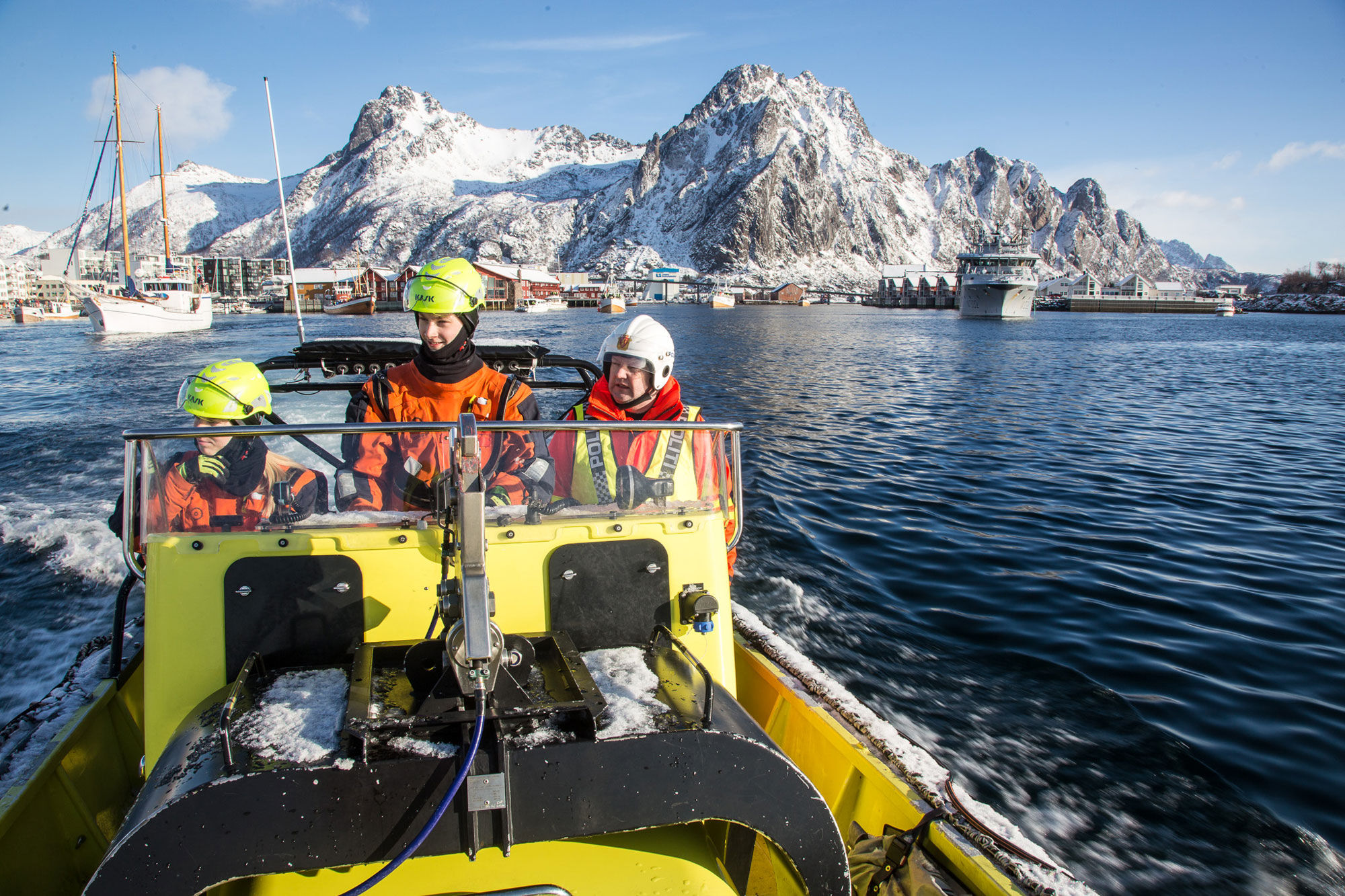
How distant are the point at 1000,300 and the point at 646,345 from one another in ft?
279

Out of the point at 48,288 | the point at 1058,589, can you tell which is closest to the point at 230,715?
the point at 1058,589

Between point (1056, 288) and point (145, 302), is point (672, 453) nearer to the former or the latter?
point (145, 302)

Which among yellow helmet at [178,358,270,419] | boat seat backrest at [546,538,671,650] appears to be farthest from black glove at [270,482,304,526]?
Result: yellow helmet at [178,358,270,419]

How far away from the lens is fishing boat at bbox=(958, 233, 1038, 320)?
260ft

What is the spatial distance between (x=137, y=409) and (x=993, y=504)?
17.2 m

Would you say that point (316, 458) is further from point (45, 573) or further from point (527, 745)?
point (45, 573)

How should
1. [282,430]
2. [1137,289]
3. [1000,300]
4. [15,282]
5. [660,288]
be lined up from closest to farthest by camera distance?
[282,430] < [1000,300] < [1137,289] < [15,282] < [660,288]

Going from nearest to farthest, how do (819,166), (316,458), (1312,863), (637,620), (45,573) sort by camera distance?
(637,620)
(316,458)
(1312,863)
(45,573)
(819,166)

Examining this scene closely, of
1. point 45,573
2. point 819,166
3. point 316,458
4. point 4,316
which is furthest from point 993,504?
point 819,166

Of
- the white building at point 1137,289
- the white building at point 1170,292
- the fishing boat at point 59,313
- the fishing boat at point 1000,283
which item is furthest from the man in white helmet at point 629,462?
the white building at point 1170,292

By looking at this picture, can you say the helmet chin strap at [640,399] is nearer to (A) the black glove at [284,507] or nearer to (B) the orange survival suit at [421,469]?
(B) the orange survival suit at [421,469]

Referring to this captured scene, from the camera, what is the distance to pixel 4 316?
74188 millimetres

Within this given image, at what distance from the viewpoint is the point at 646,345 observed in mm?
3959

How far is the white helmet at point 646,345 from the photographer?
156 inches
